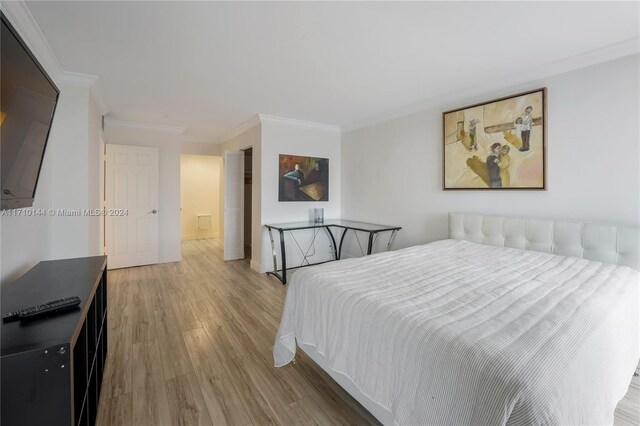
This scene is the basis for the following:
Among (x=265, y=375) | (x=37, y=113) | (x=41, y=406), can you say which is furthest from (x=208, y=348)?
(x=37, y=113)

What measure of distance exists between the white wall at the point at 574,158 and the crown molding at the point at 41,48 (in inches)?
150

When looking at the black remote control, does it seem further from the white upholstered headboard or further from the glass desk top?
the white upholstered headboard

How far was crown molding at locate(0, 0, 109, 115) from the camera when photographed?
175cm

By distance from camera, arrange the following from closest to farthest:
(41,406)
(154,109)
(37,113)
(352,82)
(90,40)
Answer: (41,406)
(37,113)
(90,40)
(352,82)
(154,109)

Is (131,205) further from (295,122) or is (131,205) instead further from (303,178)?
(295,122)

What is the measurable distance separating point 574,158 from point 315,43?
8.20 feet

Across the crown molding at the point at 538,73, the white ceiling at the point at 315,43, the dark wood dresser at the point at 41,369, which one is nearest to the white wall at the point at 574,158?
the crown molding at the point at 538,73

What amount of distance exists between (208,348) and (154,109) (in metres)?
3.35

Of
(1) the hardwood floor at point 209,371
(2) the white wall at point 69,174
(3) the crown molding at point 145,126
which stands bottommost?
(1) the hardwood floor at point 209,371

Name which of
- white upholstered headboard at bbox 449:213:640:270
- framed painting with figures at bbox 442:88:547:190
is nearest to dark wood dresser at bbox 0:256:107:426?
white upholstered headboard at bbox 449:213:640:270

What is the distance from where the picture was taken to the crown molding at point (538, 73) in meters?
2.24

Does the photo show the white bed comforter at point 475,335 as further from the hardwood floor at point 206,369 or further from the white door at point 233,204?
the white door at point 233,204

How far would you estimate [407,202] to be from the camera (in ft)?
13.1

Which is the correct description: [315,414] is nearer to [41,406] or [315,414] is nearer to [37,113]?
[41,406]
